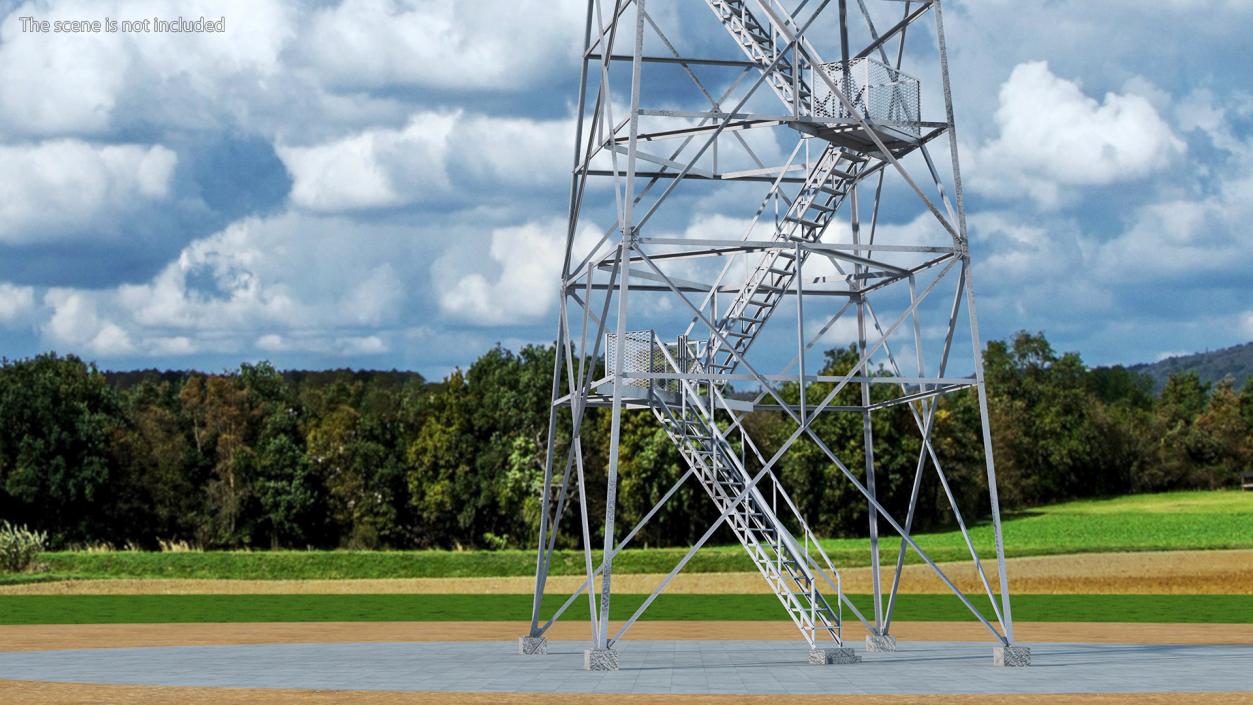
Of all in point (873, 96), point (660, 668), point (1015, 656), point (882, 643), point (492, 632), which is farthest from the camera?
point (492, 632)

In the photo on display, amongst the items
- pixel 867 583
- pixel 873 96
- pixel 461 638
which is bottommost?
pixel 867 583

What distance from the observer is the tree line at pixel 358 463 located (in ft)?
299

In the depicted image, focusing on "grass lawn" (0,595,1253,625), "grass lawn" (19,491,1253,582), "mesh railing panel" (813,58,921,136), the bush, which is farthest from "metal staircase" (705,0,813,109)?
the bush

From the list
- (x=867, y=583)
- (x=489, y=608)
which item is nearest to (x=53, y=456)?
(x=489, y=608)

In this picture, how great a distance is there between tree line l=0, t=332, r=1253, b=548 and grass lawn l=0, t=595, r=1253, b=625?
1300 inches

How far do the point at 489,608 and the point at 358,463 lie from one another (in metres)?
50.4

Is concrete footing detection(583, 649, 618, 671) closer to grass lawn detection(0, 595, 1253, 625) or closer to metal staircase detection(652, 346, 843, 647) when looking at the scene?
metal staircase detection(652, 346, 843, 647)

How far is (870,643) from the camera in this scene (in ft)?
101

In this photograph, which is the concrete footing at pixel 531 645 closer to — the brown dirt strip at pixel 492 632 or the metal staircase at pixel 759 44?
the brown dirt strip at pixel 492 632

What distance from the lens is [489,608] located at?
51.0m

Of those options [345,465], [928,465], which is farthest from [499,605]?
[928,465]

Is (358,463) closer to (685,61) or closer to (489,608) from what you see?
(489,608)

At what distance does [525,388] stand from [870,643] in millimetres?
67198

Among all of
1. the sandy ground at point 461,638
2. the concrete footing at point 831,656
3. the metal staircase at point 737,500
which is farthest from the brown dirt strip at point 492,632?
the metal staircase at point 737,500
